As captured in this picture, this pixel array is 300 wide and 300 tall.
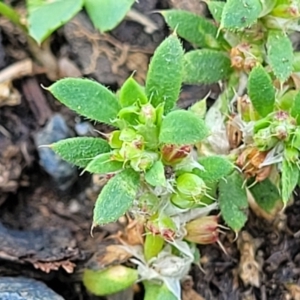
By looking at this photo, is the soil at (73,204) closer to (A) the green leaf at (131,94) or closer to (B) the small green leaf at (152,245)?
(B) the small green leaf at (152,245)

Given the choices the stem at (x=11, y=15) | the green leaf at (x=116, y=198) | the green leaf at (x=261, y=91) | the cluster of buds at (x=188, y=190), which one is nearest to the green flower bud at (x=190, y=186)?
the cluster of buds at (x=188, y=190)

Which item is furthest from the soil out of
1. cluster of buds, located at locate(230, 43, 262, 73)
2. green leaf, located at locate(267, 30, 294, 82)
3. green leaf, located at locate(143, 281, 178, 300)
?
green leaf, located at locate(267, 30, 294, 82)

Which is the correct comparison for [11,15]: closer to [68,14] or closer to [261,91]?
[68,14]

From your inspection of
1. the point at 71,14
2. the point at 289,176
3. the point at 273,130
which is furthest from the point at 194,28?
the point at 289,176

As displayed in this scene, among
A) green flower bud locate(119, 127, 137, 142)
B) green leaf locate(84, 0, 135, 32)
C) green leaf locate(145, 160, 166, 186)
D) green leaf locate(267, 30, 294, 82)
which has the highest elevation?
green flower bud locate(119, 127, 137, 142)

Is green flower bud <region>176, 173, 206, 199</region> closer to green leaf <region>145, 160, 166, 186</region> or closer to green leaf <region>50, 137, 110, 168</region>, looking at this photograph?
green leaf <region>145, 160, 166, 186</region>
